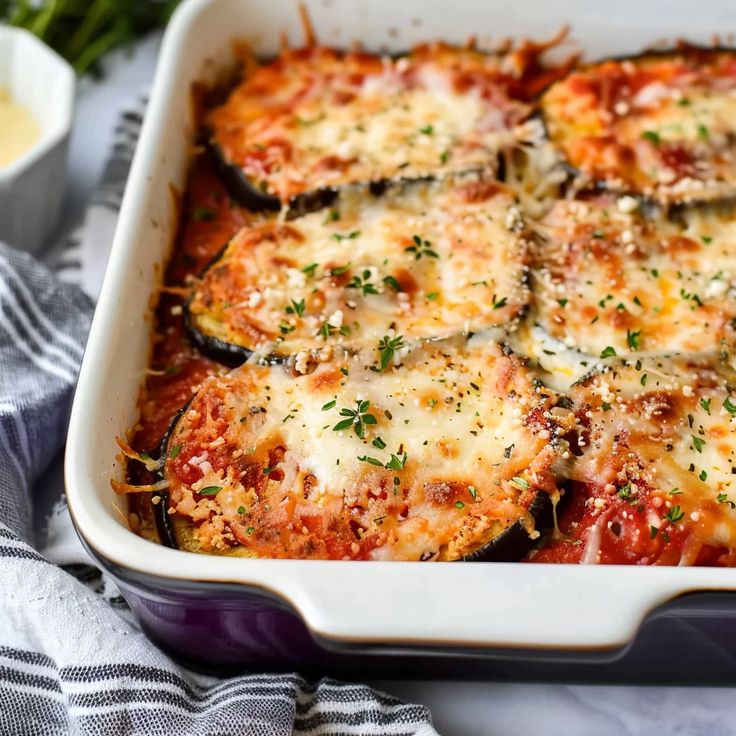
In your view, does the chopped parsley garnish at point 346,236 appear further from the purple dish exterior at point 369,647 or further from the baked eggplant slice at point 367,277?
the purple dish exterior at point 369,647

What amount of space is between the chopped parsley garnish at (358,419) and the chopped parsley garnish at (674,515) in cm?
72

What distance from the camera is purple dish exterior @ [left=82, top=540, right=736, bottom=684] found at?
2.05 metres

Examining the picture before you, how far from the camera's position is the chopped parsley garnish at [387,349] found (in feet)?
8.63

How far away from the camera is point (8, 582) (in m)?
2.48

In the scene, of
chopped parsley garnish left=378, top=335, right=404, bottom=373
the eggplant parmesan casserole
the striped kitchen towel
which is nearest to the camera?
→ the striped kitchen towel

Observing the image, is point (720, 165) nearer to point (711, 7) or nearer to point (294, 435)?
point (711, 7)

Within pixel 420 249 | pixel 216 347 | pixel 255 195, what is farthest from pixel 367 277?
pixel 255 195

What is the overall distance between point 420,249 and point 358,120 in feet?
2.22

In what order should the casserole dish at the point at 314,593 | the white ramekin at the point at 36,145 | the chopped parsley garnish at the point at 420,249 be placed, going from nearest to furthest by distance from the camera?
the casserole dish at the point at 314,593 → the chopped parsley garnish at the point at 420,249 → the white ramekin at the point at 36,145

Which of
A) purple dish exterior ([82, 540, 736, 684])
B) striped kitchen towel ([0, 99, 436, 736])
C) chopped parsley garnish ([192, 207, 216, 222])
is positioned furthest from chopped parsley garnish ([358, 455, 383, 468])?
chopped parsley garnish ([192, 207, 216, 222])

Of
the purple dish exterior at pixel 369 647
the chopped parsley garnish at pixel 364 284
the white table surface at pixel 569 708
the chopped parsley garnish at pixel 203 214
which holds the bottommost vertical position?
the white table surface at pixel 569 708

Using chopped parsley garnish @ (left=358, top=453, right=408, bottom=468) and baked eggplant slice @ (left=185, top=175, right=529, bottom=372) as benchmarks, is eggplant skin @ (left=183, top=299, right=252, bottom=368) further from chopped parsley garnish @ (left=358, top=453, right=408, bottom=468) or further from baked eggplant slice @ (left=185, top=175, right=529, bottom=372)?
chopped parsley garnish @ (left=358, top=453, right=408, bottom=468)

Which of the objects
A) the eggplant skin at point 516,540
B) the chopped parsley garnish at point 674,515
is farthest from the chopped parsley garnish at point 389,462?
the chopped parsley garnish at point 674,515

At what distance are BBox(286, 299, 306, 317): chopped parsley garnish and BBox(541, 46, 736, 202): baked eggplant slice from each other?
1044 mm
